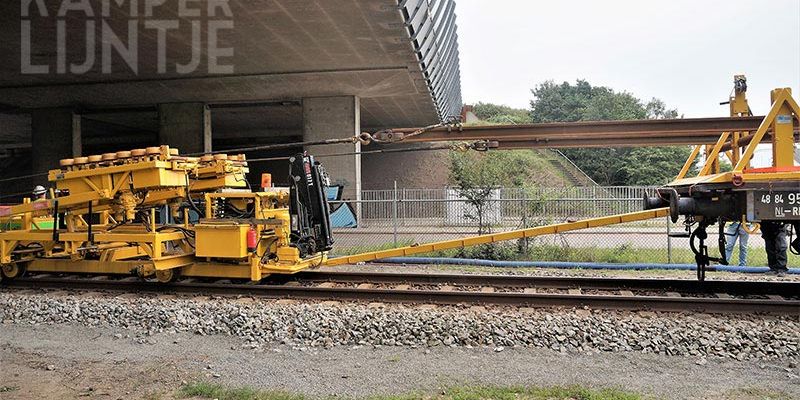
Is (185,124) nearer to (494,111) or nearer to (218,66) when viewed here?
(218,66)

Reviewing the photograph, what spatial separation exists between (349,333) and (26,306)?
5.08 metres

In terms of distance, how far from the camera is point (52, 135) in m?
22.0

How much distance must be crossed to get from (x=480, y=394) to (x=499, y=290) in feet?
13.8

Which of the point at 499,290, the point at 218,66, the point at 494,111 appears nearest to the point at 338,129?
the point at 218,66

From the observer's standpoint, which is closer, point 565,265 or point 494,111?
point 565,265

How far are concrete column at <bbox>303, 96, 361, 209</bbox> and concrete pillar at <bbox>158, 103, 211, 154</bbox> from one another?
4.47m

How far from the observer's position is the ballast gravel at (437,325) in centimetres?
548

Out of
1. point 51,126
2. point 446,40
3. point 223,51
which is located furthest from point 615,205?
point 51,126

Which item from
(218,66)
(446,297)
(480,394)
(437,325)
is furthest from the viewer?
(218,66)

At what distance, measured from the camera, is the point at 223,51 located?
14789 mm

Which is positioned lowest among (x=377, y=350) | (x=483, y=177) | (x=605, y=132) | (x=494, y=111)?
(x=377, y=350)

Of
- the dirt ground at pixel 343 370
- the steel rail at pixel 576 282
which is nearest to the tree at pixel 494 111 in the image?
the steel rail at pixel 576 282

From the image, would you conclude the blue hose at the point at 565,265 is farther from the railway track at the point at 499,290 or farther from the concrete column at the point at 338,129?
the concrete column at the point at 338,129

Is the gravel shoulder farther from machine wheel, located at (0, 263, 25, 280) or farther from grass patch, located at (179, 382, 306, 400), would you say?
machine wheel, located at (0, 263, 25, 280)
